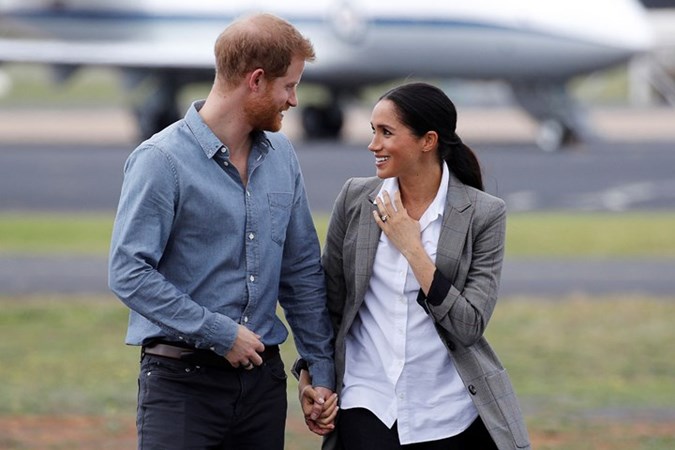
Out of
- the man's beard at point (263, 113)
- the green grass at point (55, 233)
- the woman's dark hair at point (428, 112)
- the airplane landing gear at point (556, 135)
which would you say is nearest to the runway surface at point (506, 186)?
the airplane landing gear at point (556, 135)

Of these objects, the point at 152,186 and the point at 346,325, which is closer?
the point at 152,186

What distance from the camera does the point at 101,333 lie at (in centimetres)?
1086

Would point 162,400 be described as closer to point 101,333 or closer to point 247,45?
point 247,45

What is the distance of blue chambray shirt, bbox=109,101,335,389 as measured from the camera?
3.94m

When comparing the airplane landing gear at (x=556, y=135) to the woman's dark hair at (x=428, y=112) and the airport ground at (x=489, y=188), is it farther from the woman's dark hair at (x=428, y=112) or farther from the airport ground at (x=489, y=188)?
the woman's dark hair at (x=428, y=112)

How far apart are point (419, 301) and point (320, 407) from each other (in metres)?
0.40

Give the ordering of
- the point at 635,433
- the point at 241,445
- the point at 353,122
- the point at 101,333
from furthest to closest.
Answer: the point at 353,122 → the point at 101,333 → the point at 635,433 → the point at 241,445

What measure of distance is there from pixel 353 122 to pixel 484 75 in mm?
19133

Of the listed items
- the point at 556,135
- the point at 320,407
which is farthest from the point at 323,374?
the point at 556,135

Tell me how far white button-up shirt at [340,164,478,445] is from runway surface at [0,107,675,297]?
22.1 feet

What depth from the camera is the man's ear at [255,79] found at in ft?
13.0

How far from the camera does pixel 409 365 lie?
4176 millimetres

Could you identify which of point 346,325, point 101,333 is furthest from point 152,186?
point 101,333

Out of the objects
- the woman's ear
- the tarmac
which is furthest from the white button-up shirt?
the tarmac
